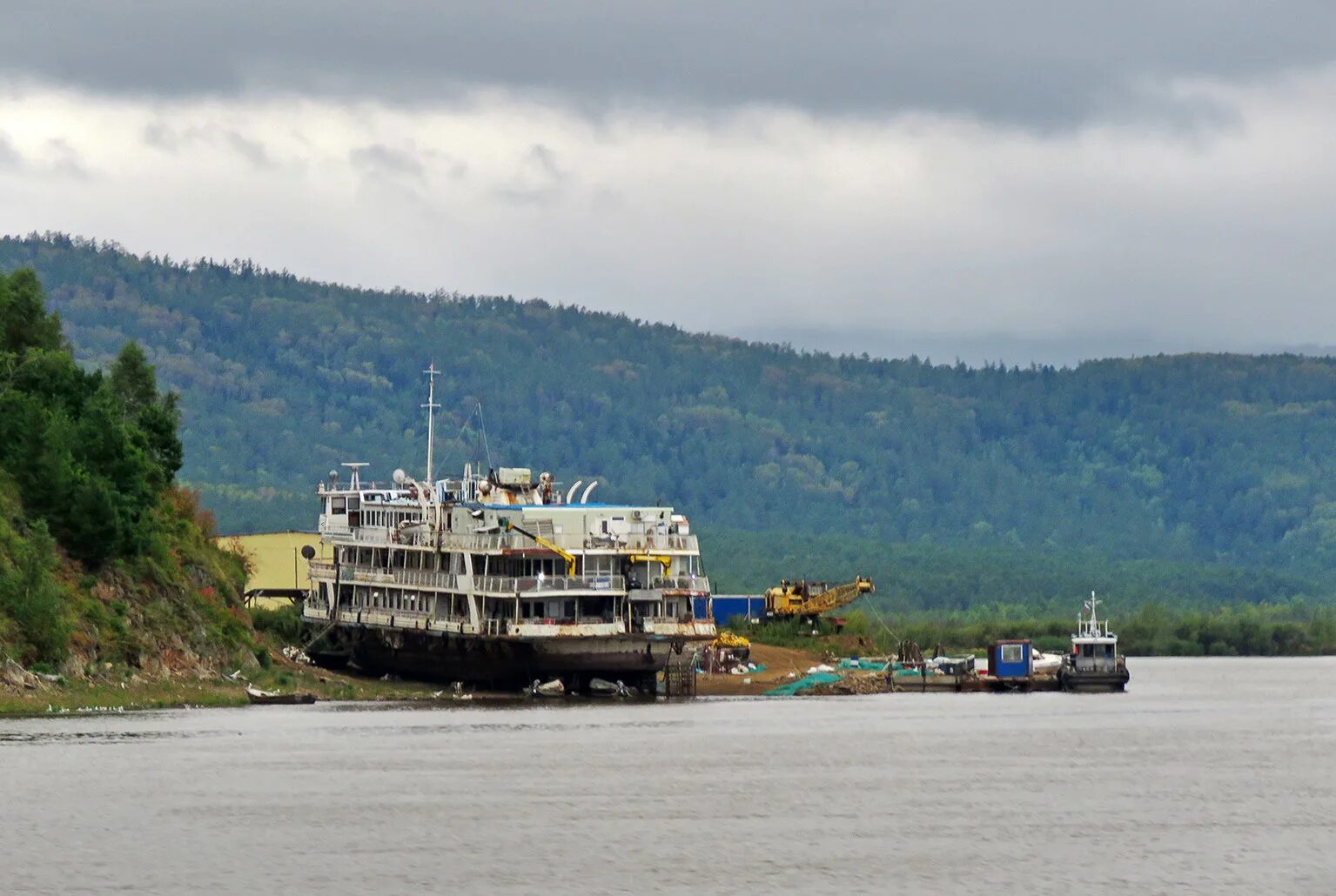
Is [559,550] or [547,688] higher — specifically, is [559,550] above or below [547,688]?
above

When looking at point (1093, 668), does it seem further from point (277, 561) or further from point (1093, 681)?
point (277, 561)

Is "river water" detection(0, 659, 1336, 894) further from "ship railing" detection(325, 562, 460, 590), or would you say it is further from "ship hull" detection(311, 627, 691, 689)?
"ship railing" detection(325, 562, 460, 590)

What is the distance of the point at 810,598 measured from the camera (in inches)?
5546

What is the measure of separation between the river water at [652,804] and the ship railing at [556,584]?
25.5 feet

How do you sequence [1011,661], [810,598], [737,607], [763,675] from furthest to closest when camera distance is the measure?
[737,607], [810,598], [1011,661], [763,675]

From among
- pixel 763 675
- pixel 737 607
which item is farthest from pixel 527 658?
pixel 737 607

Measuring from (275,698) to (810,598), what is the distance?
4886 centimetres

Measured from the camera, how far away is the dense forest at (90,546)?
91.3 meters

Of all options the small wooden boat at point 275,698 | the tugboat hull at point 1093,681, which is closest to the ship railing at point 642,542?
the small wooden boat at point 275,698

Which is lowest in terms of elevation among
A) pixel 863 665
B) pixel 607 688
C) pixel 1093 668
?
pixel 607 688

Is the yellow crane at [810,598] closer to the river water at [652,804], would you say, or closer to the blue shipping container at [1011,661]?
the blue shipping container at [1011,661]

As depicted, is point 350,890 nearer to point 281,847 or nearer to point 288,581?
point 281,847

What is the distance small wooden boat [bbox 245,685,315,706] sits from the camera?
321 ft

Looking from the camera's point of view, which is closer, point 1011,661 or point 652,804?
point 652,804
